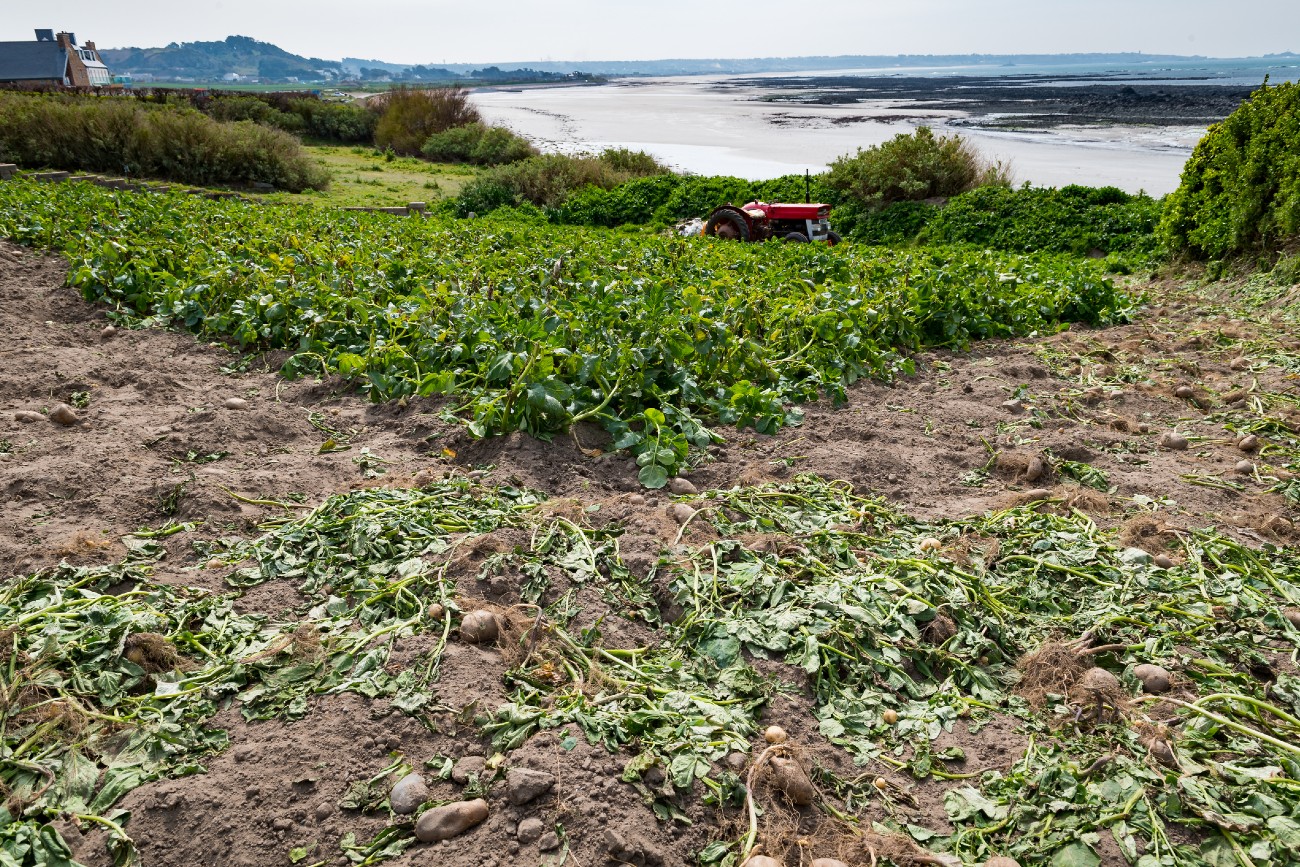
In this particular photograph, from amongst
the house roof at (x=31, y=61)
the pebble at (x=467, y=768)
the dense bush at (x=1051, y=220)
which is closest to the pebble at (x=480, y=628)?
the pebble at (x=467, y=768)

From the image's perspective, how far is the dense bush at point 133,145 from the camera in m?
22.6

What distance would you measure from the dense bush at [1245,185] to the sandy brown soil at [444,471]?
3.49 meters

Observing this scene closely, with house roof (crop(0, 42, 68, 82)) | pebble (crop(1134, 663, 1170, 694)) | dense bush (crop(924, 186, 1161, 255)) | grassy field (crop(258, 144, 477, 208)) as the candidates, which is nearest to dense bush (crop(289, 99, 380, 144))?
grassy field (crop(258, 144, 477, 208))

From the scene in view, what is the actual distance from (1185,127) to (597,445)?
4218 centimetres

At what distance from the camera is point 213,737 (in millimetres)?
2414

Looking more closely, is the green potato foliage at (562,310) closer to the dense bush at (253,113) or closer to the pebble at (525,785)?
the pebble at (525,785)

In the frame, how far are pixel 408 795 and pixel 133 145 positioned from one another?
26037mm

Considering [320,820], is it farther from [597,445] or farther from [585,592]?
[597,445]

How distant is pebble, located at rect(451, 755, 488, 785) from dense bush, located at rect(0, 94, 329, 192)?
82.3 ft

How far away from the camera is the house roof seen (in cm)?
7788

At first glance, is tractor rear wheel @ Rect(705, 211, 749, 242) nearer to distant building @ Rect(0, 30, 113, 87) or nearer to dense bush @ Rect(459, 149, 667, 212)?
dense bush @ Rect(459, 149, 667, 212)

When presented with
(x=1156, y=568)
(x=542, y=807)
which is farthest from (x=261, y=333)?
(x=1156, y=568)

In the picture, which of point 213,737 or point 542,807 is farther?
point 213,737

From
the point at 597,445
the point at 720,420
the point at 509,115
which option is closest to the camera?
the point at 597,445
